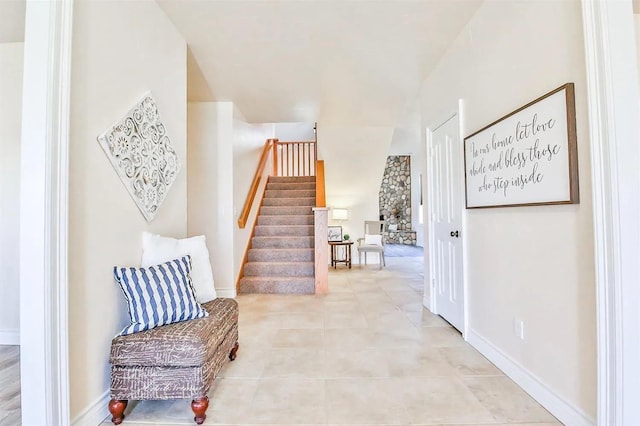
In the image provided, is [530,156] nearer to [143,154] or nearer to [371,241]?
[143,154]

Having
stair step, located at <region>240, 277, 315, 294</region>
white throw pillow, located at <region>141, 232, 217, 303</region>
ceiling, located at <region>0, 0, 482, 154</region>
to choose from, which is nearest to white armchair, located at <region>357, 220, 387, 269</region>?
stair step, located at <region>240, 277, 315, 294</region>

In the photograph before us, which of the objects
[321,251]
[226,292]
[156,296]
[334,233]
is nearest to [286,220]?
[321,251]

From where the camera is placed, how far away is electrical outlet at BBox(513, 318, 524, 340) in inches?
75.7

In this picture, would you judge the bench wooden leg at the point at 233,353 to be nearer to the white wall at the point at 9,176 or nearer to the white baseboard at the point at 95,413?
the white baseboard at the point at 95,413

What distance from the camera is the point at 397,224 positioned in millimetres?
11820

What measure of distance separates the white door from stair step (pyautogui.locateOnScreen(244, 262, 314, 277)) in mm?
1848

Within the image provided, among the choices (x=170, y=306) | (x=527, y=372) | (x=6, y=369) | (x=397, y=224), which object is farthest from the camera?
(x=397, y=224)

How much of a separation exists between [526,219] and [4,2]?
3.76 metres

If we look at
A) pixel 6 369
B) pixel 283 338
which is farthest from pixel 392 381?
pixel 6 369

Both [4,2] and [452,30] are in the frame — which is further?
[452,30]

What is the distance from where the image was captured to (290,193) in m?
6.36

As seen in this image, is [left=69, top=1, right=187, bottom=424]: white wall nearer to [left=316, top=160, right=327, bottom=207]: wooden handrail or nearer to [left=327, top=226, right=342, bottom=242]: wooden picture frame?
[left=316, top=160, right=327, bottom=207]: wooden handrail

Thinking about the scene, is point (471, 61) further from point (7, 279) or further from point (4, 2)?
point (7, 279)

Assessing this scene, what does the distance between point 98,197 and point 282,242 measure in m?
3.57
